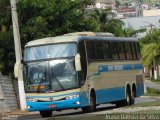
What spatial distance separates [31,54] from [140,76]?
387 inches

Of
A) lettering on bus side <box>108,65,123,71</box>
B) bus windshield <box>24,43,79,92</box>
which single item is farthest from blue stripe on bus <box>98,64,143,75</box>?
bus windshield <box>24,43,79,92</box>

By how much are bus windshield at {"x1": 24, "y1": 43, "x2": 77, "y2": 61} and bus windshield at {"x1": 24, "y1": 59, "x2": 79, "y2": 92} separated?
31 cm

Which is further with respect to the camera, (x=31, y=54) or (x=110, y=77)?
(x=110, y=77)

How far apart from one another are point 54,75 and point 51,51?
1.09m

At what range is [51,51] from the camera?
83.4ft

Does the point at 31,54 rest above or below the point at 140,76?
above

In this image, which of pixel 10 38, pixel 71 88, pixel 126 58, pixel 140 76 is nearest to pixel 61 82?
pixel 71 88

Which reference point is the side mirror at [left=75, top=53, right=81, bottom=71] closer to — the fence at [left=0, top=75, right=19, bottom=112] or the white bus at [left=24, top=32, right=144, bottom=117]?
the white bus at [left=24, top=32, right=144, bottom=117]

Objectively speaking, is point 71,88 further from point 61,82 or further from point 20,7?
point 20,7

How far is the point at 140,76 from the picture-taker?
34062 mm

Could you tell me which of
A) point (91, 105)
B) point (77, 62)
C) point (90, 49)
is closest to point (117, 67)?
point (90, 49)

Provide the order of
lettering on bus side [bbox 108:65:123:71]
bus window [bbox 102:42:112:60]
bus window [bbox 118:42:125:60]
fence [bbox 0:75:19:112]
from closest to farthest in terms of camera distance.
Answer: bus window [bbox 102:42:112:60]
lettering on bus side [bbox 108:65:123:71]
bus window [bbox 118:42:125:60]
fence [bbox 0:75:19:112]

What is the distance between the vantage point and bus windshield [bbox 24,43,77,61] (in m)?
25.2

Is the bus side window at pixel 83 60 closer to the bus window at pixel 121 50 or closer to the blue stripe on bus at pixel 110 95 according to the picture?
the blue stripe on bus at pixel 110 95
